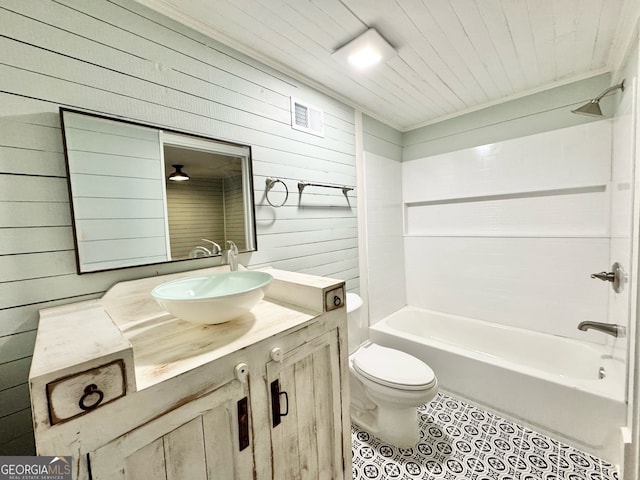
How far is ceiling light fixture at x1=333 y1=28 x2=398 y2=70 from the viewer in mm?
1379

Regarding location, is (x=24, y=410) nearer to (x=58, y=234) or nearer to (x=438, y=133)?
A: (x=58, y=234)

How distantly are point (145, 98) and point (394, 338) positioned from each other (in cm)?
229

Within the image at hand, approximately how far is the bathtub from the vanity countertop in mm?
1415

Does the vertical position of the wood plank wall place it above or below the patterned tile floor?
above

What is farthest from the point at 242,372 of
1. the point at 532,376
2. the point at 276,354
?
the point at 532,376

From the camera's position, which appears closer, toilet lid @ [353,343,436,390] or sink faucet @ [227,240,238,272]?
sink faucet @ [227,240,238,272]

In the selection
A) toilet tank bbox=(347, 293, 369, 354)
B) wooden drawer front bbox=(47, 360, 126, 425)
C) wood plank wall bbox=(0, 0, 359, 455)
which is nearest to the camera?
wooden drawer front bbox=(47, 360, 126, 425)

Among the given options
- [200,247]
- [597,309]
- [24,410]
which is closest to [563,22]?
[597,309]

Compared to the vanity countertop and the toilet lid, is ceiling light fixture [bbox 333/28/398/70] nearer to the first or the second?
the vanity countertop

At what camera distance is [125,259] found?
3.60ft

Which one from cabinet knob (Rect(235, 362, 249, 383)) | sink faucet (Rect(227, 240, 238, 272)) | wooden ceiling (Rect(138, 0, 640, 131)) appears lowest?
cabinet knob (Rect(235, 362, 249, 383))

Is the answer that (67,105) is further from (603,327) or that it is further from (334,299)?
(603,327)

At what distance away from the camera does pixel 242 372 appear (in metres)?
0.79

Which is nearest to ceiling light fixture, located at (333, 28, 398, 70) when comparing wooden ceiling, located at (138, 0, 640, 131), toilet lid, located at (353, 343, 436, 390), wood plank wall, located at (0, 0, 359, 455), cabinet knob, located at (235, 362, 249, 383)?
wooden ceiling, located at (138, 0, 640, 131)
